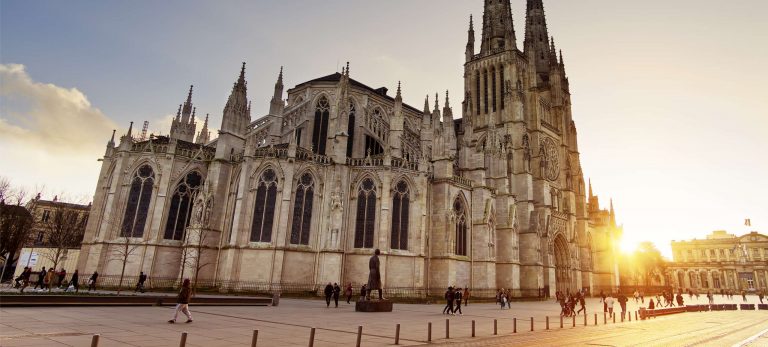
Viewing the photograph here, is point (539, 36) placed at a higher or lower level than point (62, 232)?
higher

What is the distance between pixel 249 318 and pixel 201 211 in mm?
15893

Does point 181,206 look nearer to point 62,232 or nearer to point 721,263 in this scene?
point 62,232

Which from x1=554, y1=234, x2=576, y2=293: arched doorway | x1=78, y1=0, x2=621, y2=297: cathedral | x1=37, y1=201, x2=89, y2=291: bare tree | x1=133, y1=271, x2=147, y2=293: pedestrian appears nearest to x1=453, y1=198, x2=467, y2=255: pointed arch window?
x1=78, y1=0, x2=621, y2=297: cathedral

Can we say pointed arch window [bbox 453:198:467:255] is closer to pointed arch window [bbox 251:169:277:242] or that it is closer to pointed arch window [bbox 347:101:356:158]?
pointed arch window [bbox 347:101:356:158]

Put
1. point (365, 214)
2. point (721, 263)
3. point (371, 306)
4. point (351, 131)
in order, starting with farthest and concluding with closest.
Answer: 1. point (721, 263)
2. point (351, 131)
3. point (365, 214)
4. point (371, 306)

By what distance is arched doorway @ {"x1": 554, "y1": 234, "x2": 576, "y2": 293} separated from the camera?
4662cm

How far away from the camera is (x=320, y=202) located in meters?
29.4

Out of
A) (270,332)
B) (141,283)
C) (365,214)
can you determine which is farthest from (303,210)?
(270,332)

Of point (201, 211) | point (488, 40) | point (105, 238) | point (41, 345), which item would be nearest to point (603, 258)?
point (488, 40)

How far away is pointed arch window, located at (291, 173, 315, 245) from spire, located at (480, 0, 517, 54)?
3247cm

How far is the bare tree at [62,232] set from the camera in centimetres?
3412


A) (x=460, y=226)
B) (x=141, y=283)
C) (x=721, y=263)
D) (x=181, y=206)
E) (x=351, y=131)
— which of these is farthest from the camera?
(x=721, y=263)

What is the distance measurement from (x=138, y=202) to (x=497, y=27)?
4488 centimetres

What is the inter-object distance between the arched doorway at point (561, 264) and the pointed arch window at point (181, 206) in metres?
38.4
